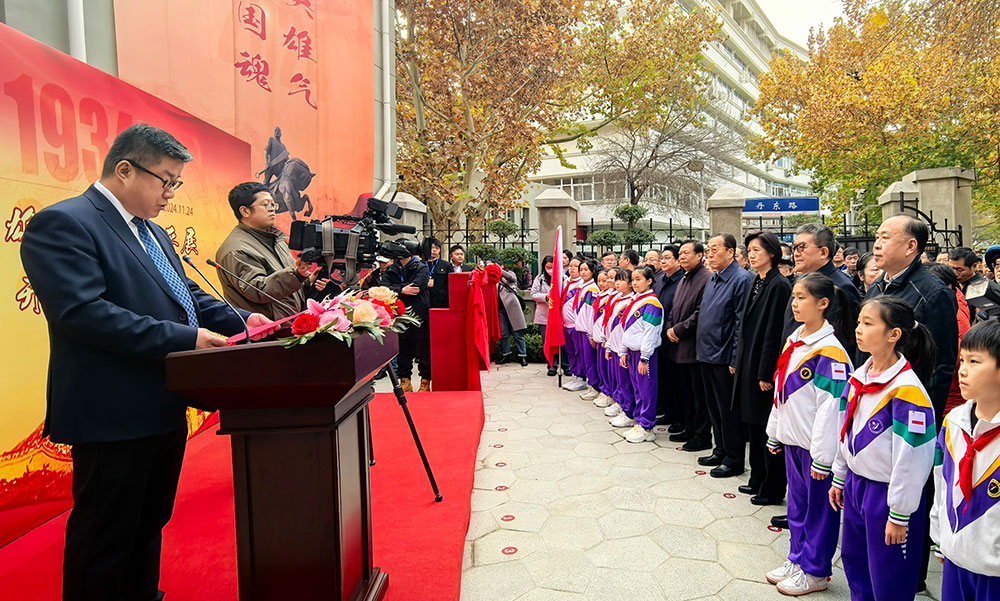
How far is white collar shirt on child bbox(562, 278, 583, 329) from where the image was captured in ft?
23.9

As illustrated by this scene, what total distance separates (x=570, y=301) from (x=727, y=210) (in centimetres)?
426

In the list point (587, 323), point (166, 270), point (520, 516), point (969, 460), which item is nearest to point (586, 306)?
point (587, 323)

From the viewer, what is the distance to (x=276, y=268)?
3.19 metres

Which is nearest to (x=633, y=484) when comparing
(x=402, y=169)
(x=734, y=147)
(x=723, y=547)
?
(x=723, y=547)

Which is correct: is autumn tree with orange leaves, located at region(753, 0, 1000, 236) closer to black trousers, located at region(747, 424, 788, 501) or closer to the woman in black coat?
the woman in black coat

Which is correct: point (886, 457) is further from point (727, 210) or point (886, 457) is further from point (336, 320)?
point (727, 210)

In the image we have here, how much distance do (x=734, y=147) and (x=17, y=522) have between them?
23179 mm

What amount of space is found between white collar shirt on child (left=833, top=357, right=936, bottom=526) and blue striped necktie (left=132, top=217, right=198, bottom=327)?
264 centimetres

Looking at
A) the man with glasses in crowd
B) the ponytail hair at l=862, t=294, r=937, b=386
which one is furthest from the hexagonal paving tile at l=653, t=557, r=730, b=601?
the man with glasses in crowd

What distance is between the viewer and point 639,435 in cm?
494

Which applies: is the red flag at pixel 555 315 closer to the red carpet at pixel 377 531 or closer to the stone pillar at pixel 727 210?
the red carpet at pixel 377 531

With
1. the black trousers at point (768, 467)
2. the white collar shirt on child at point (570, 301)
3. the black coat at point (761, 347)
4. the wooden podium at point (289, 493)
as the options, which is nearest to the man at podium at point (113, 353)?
the wooden podium at point (289, 493)

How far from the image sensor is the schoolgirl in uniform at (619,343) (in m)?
5.41

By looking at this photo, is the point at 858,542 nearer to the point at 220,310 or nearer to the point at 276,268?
the point at 220,310
